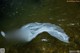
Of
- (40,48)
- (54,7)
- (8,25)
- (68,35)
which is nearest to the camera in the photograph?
(40,48)

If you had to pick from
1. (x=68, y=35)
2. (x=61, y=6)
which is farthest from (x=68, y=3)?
(x=68, y=35)

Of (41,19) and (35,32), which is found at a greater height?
(41,19)

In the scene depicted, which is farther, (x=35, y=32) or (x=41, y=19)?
(x=41, y=19)

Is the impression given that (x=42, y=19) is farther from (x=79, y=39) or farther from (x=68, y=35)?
(x=79, y=39)
